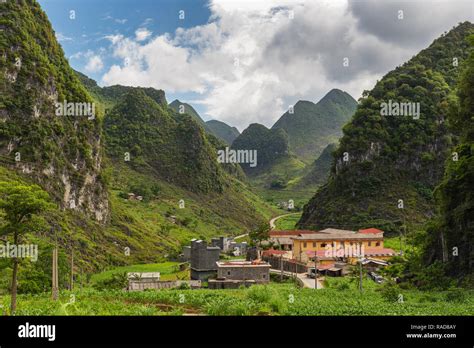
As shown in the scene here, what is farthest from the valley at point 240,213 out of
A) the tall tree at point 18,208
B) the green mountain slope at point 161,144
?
the green mountain slope at point 161,144

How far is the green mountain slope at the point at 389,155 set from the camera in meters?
67.9

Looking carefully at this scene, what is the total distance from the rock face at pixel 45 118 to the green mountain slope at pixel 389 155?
34708 mm

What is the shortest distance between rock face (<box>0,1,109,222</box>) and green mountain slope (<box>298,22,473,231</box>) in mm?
34708

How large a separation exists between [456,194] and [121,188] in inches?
3115

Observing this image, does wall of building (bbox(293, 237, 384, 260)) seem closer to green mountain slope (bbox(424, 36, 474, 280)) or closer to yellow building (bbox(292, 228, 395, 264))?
yellow building (bbox(292, 228, 395, 264))

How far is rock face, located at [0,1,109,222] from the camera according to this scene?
59.9 meters

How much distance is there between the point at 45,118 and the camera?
65125mm

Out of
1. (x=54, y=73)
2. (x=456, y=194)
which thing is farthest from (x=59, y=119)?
(x=456, y=194)

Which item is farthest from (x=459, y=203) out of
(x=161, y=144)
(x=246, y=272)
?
(x=161, y=144)

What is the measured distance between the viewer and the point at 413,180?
70562 millimetres

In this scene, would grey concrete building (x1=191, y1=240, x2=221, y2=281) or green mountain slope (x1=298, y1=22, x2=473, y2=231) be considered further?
green mountain slope (x1=298, y1=22, x2=473, y2=231)

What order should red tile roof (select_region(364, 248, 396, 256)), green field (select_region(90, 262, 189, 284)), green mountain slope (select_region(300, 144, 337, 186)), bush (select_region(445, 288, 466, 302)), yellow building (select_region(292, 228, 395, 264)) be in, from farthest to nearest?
green mountain slope (select_region(300, 144, 337, 186)) < yellow building (select_region(292, 228, 395, 264)) < red tile roof (select_region(364, 248, 396, 256)) < green field (select_region(90, 262, 189, 284)) < bush (select_region(445, 288, 466, 302))

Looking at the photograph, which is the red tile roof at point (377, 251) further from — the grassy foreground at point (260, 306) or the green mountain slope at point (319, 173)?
the green mountain slope at point (319, 173)

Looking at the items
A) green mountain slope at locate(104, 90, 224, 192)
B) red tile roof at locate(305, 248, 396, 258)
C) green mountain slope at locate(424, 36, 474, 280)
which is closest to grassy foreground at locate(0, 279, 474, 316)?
green mountain slope at locate(424, 36, 474, 280)
